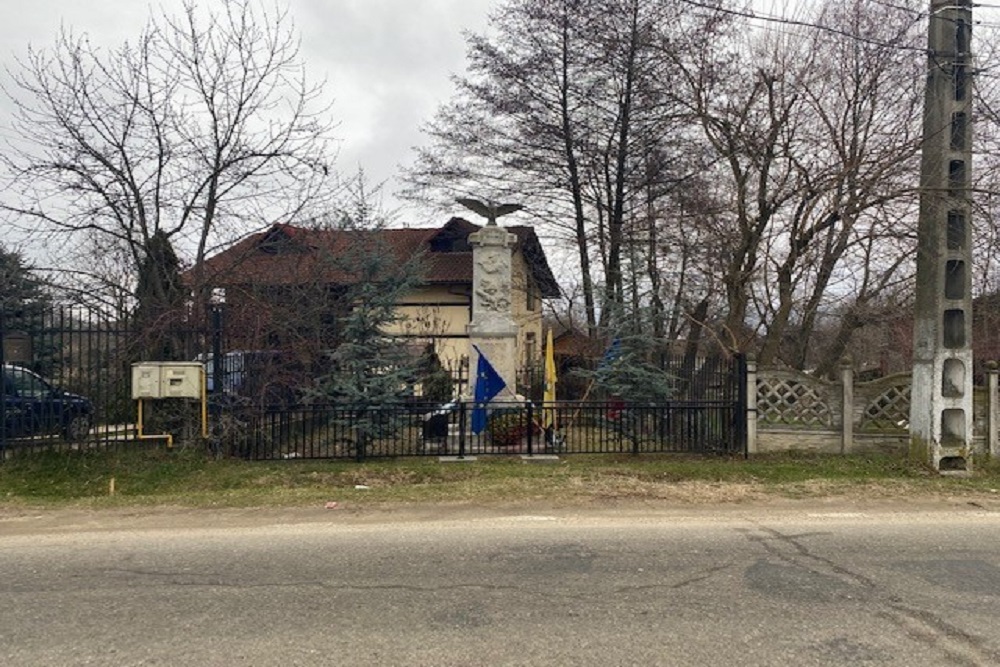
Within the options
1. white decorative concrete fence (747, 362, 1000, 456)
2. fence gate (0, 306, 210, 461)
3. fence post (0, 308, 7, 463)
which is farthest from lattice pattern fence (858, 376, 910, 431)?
fence post (0, 308, 7, 463)

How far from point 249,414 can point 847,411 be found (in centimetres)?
878

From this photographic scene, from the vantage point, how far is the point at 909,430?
924cm

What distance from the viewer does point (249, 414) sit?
931cm

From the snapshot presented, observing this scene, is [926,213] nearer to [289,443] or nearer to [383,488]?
[383,488]

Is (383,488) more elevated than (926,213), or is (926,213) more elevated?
(926,213)

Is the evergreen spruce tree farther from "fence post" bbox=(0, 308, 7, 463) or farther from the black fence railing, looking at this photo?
"fence post" bbox=(0, 308, 7, 463)

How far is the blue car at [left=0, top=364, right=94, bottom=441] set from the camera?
875 cm

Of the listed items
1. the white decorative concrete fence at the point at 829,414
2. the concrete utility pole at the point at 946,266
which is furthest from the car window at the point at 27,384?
the concrete utility pole at the point at 946,266

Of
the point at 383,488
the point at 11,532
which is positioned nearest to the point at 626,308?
the point at 383,488

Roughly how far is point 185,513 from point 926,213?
9.88 metres

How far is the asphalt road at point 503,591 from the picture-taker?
337 cm

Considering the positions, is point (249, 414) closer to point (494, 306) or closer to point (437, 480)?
point (437, 480)

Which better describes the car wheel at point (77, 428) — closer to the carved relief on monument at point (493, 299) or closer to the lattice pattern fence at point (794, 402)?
the carved relief on monument at point (493, 299)

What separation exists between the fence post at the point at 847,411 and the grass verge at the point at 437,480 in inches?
17.2
